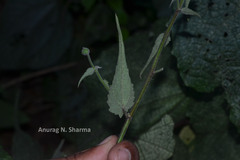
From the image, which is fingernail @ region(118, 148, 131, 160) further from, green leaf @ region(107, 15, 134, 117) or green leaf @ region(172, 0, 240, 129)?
green leaf @ region(172, 0, 240, 129)

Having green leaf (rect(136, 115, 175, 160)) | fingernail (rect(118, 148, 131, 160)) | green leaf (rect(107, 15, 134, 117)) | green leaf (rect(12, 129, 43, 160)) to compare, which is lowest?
green leaf (rect(12, 129, 43, 160))

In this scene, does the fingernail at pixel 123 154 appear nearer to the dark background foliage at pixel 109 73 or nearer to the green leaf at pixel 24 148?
the dark background foliage at pixel 109 73

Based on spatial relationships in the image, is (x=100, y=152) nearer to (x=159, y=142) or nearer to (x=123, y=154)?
(x=123, y=154)

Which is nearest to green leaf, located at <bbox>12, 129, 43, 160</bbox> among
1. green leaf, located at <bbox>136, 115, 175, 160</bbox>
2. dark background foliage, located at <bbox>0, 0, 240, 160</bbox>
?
dark background foliage, located at <bbox>0, 0, 240, 160</bbox>

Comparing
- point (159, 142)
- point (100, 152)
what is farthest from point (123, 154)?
point (159, 142)

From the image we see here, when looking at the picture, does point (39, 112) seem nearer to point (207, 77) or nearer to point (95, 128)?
point (95, 128)

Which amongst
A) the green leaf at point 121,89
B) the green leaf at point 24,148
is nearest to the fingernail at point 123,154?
the green leaf at point 121,89
